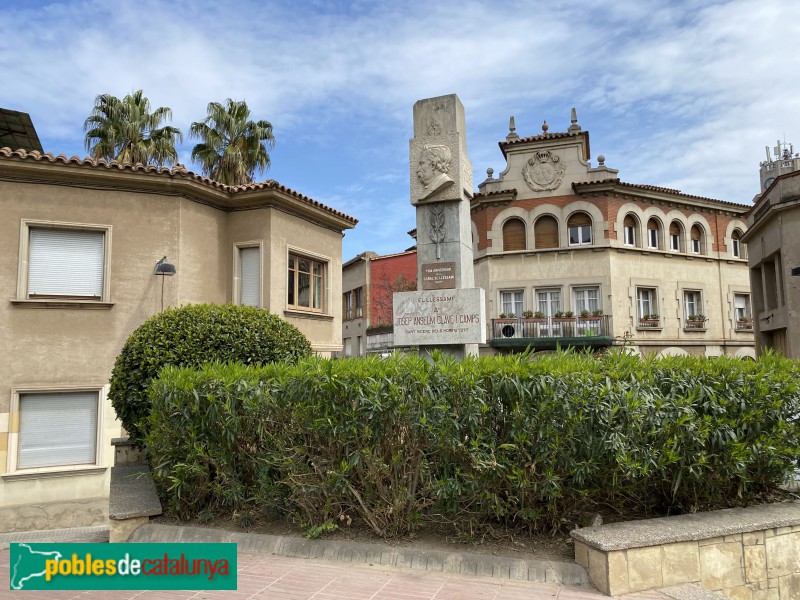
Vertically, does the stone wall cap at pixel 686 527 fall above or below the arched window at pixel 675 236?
below

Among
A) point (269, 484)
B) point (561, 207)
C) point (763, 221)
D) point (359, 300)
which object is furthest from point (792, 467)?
point (359, 300)

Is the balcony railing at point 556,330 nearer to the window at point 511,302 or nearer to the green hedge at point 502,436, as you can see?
the window at point 511,302

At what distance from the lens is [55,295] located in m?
12.5

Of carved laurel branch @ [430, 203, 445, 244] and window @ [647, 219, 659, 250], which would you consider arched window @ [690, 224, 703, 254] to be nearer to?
window @ [647, 219, 659, 250]

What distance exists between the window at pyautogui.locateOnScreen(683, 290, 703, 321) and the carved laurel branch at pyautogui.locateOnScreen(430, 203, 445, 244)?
72.6 ft

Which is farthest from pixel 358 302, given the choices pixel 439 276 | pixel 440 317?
pixel 440 317

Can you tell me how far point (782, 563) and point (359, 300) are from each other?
114 ft

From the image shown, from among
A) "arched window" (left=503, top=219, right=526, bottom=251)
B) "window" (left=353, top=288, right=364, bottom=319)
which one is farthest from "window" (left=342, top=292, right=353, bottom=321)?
"arched window" (left=503, top=219, right=526, bottom=251)

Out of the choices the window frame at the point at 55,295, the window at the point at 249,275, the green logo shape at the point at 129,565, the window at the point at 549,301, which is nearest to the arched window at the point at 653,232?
the window at the point at 549,301

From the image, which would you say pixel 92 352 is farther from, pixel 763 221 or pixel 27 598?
pixel 763 221

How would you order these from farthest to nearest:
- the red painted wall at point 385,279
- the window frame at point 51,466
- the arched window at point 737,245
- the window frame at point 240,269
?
the red painted wall at point 385,279
the arched window at point 737,245
the window frame at point 240,269
the window frame at point 51,466

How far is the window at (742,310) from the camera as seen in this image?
93.2 feet

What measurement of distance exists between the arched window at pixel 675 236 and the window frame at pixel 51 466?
26.0m

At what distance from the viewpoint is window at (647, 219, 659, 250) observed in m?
27.9
